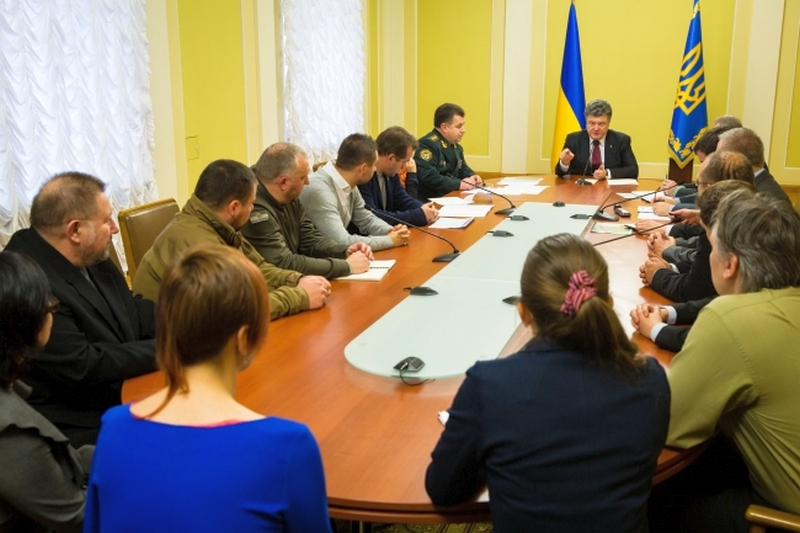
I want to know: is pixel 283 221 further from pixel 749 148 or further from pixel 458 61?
pixel 458 61

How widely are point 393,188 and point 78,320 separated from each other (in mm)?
2485

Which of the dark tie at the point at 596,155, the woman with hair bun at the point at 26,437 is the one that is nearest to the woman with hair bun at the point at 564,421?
the woman with hair bun at the point at 26,437

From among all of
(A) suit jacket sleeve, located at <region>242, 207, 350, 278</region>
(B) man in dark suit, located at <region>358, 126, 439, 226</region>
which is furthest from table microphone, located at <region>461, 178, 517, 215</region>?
(A) suit jacket sleeve, located at <region>242, 207, 350, 278</region>

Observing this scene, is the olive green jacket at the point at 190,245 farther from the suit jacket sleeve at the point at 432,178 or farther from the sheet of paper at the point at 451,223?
the suit jacket sleeve at the point at 432,178

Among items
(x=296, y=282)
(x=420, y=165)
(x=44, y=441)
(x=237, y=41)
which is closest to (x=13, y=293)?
(x=44, y=441)

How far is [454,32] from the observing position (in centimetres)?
749

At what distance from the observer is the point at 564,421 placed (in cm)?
123

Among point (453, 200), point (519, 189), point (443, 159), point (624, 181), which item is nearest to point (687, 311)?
point (453, 200)

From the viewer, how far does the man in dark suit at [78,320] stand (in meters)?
1.88

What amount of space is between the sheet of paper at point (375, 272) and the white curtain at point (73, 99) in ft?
6.15

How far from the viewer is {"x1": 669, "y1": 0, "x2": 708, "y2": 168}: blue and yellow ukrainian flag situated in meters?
6.57

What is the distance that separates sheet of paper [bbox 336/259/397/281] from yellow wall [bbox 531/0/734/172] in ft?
13.9

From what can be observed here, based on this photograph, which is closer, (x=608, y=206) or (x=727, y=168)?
(x=727, y=168)

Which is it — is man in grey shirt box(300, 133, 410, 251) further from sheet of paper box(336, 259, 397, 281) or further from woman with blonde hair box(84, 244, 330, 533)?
woman with blonde hair box(84, 244, 330, 533)
